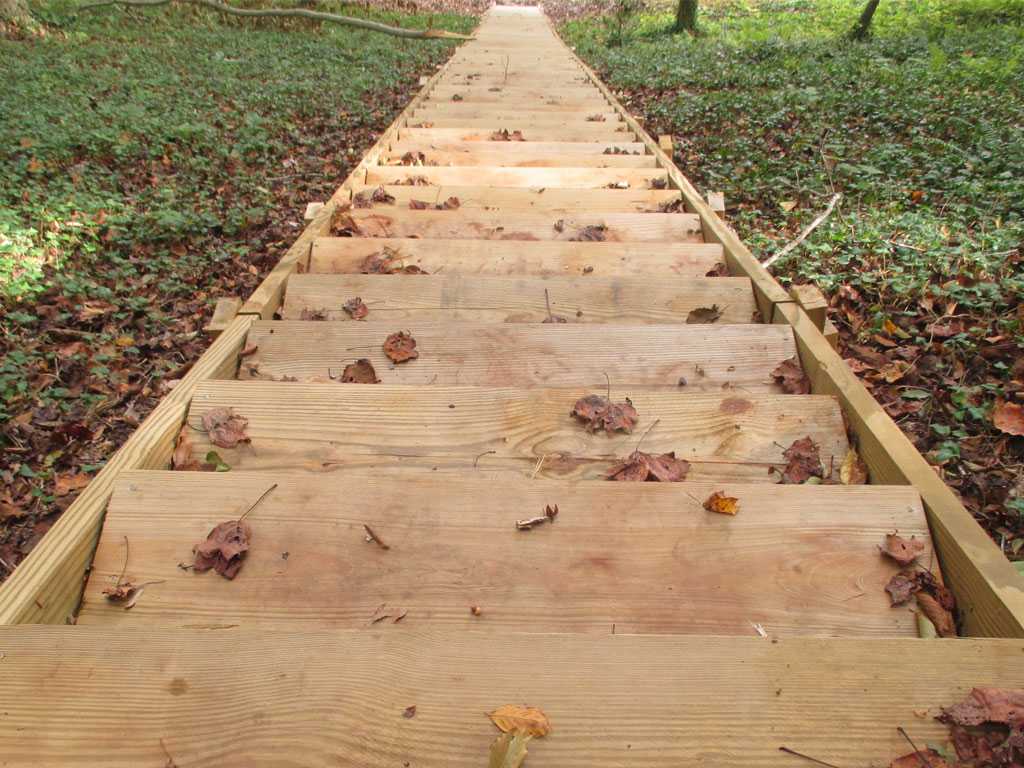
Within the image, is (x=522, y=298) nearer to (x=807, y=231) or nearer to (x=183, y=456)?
(x=183, y=456)

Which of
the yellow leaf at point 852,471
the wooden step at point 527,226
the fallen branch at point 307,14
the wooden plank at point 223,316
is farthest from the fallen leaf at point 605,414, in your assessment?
the fallen branch at point 307,14

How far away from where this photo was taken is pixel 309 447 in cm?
186

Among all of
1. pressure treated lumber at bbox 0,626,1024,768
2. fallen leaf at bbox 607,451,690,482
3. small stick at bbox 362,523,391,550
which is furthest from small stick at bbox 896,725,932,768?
small stick at bbox 362,523,391,550

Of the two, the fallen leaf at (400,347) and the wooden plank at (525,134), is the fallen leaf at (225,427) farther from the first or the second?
the wooden plank at (525,134)

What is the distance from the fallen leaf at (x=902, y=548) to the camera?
1.40 m

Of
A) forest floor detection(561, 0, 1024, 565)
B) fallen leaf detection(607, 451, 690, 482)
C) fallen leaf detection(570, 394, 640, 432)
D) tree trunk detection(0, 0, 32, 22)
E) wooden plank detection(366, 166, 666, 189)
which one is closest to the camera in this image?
fallen leaf detection(607, 451, 690, 482)

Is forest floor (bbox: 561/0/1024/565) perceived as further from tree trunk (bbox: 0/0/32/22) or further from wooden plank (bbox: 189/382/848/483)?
tree trunk (bbox: 0/0/32/22)

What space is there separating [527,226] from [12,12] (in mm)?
11195

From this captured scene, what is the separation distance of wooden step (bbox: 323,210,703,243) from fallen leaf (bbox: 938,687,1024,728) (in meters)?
2.74

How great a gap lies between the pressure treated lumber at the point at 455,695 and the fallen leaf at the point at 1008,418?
1.50m

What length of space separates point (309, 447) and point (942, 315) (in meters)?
2.83

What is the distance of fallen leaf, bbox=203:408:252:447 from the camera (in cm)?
185

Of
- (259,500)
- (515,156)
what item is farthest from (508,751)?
(515,156)

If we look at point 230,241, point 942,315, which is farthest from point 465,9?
point 942,315
